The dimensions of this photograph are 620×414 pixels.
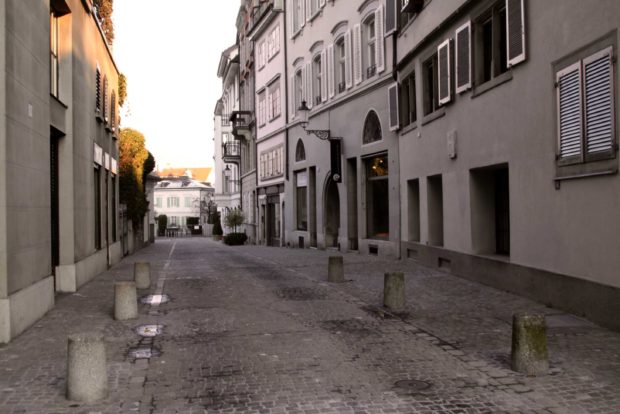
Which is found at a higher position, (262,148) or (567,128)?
(262,148)

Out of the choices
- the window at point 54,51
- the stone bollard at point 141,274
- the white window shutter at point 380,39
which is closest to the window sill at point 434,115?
the white window shutter at point 380,39

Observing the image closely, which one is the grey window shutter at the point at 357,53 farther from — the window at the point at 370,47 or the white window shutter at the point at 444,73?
the white window shutter at the point at 444,73

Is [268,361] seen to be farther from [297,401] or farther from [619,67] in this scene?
[619,67]

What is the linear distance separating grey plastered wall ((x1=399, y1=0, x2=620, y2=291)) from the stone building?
0.08ft

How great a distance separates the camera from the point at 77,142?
13.8m

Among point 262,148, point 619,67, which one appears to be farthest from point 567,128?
point 262,148

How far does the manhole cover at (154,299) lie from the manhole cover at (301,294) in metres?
2.13

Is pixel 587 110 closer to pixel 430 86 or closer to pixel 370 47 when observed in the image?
pixel 430 86

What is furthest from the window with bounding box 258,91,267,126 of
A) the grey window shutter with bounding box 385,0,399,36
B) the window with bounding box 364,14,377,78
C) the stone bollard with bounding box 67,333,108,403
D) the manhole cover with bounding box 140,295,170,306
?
the stone bollard with bounding box 67,333,108,403

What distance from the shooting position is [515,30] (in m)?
10.9

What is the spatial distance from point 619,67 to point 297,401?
584cm

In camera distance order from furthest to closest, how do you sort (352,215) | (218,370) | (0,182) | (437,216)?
(352,215), (437,216), (0,182), (218,370)

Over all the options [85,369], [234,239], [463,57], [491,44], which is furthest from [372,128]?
[234,239]

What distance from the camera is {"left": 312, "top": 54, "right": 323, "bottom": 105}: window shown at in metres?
27.2
